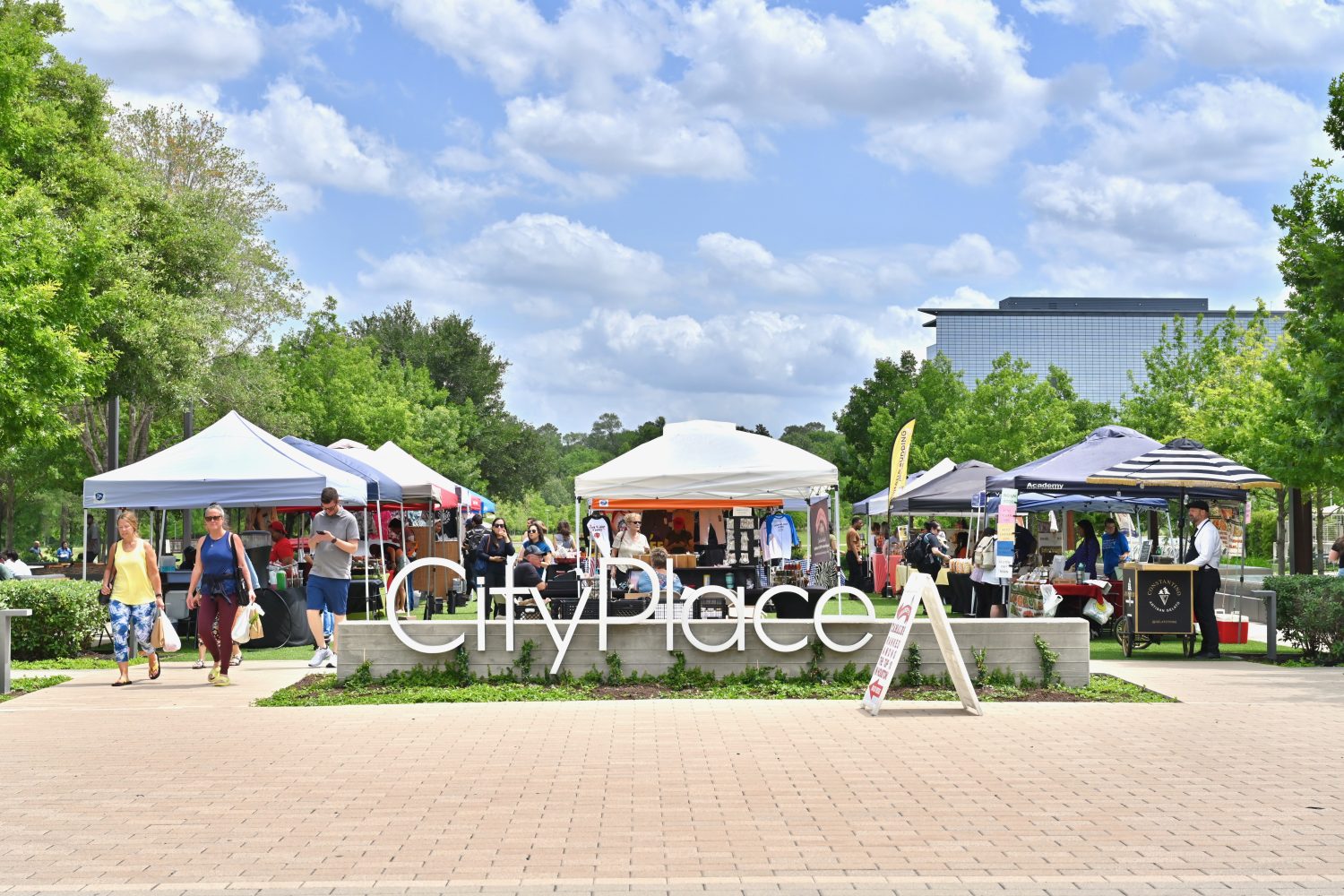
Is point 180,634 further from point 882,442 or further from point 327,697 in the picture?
point 882,442

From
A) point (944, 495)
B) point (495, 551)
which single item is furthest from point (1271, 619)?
point (944, 495)

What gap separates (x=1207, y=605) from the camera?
1625 centimetres

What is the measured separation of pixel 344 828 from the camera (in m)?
7.13

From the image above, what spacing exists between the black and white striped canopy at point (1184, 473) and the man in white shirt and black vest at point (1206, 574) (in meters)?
0.54

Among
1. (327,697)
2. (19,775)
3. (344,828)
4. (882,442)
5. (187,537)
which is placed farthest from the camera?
(882,442)

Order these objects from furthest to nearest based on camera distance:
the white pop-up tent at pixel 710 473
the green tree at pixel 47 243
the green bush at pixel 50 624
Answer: the green tree at pixel 47 243 < the white pop-up tent at pixel 710 473 < the green bush at pixel 50 624

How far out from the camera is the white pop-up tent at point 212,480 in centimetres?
1745

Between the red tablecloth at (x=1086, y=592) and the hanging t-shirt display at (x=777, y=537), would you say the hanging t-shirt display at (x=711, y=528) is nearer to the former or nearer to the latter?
the hanging t-shirt display at (x=777, y=537)

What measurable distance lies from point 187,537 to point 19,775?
23.3 m

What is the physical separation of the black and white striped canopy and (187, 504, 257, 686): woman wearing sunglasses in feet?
34.1

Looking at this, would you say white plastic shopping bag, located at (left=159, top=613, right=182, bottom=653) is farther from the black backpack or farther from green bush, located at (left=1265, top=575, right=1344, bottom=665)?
the black backpack

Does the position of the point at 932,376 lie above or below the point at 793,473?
above

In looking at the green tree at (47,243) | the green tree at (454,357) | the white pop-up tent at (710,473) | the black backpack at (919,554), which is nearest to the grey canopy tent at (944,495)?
the black backpack at (919,554)

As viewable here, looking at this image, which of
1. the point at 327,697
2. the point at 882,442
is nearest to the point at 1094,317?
the point at 882,442
